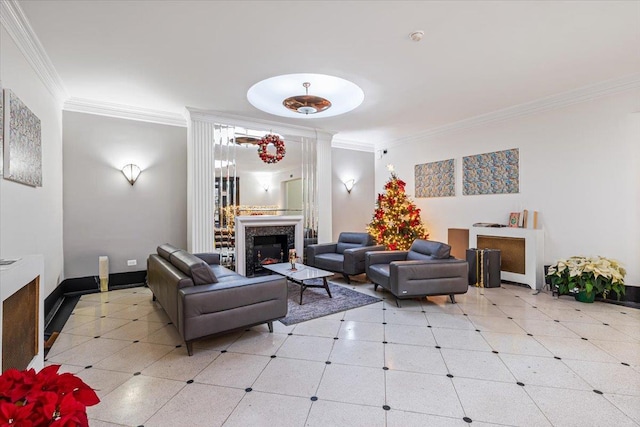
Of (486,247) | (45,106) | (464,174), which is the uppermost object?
(45,106)

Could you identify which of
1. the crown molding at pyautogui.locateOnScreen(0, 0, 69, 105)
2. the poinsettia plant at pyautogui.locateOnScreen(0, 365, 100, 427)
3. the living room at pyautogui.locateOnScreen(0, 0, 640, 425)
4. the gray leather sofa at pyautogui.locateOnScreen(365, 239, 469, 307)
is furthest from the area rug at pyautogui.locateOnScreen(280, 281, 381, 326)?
the crown molding at pyautogui.locateOnScreen(0, 0, 69, 105)

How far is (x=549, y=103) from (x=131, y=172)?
22.9ft

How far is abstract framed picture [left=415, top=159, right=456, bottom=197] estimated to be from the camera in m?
6.45

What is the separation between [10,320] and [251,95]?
414 centimetres

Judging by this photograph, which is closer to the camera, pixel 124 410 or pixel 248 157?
pixel 124 410

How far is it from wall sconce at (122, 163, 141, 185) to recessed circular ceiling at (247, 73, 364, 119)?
237cm

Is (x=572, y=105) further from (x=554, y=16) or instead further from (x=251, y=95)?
(x=251, y=95)

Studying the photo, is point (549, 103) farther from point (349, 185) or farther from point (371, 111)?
point (349, 185)

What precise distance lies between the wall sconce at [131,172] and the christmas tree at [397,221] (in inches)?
191

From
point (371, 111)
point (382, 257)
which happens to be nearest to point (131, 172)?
point (371, 111)

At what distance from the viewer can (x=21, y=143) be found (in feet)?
→ 9.66

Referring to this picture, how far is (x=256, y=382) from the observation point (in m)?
2.42

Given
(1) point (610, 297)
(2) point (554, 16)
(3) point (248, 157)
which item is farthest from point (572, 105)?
(3) point (248, 157)

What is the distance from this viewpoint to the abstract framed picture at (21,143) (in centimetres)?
260
